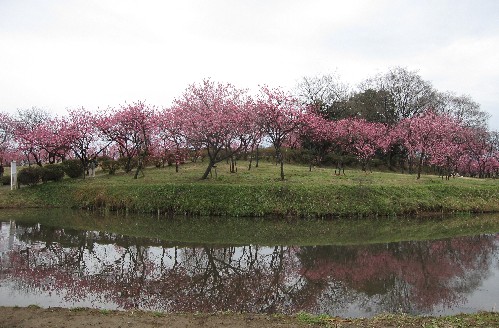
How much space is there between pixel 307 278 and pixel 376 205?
1671 centimetres

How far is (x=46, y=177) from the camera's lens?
114 feet

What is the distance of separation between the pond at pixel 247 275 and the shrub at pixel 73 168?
51.6 feet

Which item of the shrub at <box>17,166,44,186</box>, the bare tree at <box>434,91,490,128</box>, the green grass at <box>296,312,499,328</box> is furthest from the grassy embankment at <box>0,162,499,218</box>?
the bare tree at <box>434,91,490,128</box>

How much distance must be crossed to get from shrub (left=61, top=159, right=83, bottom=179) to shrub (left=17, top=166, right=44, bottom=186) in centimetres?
249

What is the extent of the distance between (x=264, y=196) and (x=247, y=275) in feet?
48.2

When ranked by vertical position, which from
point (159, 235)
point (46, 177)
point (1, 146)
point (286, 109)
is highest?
point (286, 109)

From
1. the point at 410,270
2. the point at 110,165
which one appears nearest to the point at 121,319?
the point at 410,270

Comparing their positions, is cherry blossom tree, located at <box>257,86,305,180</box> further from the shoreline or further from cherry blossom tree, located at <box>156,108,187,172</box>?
the shoreline

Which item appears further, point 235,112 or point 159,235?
point 235,112

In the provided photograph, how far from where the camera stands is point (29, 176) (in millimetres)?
33844

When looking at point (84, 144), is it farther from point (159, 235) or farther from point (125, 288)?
point (125, 288)

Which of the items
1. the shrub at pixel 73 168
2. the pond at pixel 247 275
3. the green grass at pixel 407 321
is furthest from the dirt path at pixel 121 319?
the shrub at pixel 73 168

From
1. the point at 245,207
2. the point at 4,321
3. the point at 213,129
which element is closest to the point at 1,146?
the point at 213,129

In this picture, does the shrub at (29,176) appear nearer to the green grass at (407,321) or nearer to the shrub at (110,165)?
the shrub at (110,165)
